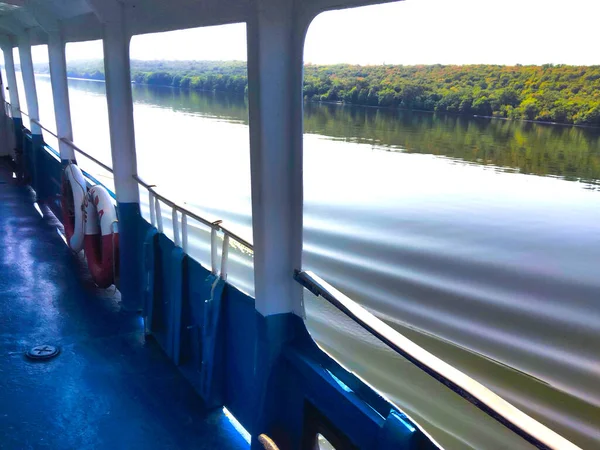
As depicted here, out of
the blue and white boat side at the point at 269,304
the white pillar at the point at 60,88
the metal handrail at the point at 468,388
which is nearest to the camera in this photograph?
the metal handrail at the point at 468,388

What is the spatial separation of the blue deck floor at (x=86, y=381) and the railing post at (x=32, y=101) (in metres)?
1.80

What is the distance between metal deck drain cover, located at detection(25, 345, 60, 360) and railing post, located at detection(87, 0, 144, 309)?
1.48 feet

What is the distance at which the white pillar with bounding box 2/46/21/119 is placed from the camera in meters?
5.04

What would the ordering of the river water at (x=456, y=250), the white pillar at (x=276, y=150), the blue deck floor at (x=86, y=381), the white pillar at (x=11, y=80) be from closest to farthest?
the white pillar at (x=276, y=150), the blue deck floor at (x=86, y=381), the river water at (x=456, y=250), the white pillar at (x=11, y=80)

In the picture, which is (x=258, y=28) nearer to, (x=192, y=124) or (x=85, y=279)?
(x=85, y=279)

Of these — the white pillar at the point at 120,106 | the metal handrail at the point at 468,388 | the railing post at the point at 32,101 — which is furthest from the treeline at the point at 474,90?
the railing post at the point at 32,101

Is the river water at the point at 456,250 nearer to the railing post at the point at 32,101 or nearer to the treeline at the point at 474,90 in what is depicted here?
the treeline at the point at 474,90

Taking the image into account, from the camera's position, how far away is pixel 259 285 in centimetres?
130

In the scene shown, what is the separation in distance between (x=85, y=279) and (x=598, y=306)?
19.3ft

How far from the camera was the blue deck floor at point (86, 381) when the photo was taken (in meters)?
1.58

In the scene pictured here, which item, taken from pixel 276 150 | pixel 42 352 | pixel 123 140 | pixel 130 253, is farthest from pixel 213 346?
pixel 123 140

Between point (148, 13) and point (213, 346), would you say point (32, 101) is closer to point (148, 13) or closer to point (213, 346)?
point (148, 13)

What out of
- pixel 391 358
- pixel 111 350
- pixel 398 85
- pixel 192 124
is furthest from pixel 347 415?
pixel 192 124

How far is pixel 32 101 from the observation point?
4.49 metres
